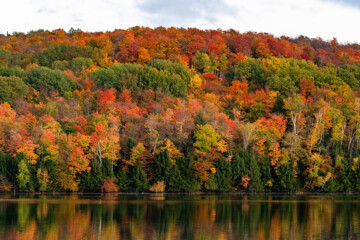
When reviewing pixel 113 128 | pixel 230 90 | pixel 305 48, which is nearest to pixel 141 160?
pixel 113 128

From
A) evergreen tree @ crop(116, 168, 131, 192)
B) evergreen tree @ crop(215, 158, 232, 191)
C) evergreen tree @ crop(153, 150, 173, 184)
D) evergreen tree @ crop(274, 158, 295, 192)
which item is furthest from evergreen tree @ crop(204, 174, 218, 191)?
evergreen tree @ crop(116, 168, 131, 192)

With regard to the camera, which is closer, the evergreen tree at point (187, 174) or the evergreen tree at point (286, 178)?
the evergreen tree at point (187, 174)

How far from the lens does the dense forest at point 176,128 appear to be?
96500 millimetres

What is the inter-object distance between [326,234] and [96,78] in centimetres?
9251

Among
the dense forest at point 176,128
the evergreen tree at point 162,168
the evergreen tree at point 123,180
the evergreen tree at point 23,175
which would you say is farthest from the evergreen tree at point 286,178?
the evergreen tree at point 23,175

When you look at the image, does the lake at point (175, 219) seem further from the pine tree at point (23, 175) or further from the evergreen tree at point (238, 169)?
the evergreen tree at point (238, 169)

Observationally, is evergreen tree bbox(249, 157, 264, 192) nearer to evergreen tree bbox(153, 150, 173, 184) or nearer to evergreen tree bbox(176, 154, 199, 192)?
evergreen tree bbox(176, 154, 199, 192)

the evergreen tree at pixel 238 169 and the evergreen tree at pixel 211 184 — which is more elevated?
the evergreen tree at pixel 238 169

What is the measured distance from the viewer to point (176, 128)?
340 feet

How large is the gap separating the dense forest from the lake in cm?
1830

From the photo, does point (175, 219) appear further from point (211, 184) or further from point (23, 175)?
point (23, 175)

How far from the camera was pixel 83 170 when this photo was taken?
9544 cm

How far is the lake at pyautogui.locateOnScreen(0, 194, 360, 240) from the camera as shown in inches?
1892

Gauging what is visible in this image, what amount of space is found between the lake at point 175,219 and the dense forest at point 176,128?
18.3 metres
